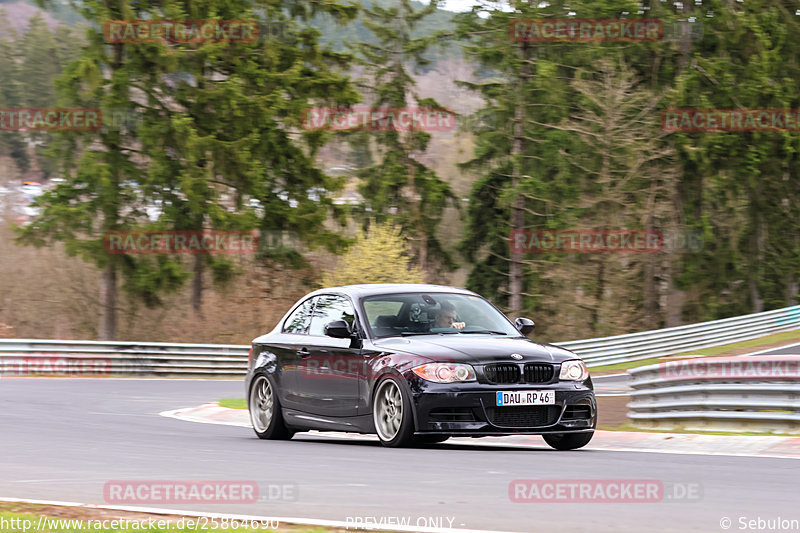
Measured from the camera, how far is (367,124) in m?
53.6

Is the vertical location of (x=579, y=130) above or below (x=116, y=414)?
above

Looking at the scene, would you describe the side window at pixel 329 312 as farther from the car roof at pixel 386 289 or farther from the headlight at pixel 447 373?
the headlight at pixel 447 373

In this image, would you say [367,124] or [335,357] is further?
[367,124]

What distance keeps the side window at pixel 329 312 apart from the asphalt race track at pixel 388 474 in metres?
1.21

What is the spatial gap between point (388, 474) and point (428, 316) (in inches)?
132

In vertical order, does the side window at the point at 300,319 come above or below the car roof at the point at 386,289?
below

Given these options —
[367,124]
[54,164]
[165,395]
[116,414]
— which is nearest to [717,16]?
[367,124]

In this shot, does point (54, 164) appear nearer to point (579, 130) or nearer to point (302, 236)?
point (302, 236)

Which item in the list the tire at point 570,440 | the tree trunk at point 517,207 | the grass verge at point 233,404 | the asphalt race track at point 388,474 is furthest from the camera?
the tree trunk at point 517,207

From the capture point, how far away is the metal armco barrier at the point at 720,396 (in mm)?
13156

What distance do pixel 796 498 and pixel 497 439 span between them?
6.02m

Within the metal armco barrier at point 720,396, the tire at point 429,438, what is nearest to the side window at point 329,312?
the tire at point 429,438

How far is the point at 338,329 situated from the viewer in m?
12.5

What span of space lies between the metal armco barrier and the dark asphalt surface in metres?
2.32
